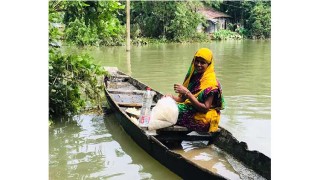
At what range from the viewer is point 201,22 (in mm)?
32062

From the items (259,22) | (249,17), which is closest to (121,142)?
(259,22)

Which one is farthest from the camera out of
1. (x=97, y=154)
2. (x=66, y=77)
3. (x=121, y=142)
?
(x=66, y=77)

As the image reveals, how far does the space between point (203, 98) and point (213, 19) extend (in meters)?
31.6

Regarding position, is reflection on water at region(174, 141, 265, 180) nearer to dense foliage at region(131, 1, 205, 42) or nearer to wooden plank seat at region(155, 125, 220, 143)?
wooden plank seat at region(155, 125, 220, 143)

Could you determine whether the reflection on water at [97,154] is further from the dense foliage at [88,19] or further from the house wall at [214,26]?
the house wall at [214,26]

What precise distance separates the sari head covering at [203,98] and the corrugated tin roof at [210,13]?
3002 cm

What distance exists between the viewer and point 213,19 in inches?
1369

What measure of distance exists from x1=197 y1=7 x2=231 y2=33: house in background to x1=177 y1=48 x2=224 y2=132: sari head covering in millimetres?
29092

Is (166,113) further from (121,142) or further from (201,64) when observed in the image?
(121,142)

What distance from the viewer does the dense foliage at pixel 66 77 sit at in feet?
19.1

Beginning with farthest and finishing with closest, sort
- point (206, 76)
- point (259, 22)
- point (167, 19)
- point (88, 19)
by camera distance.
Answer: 1. point (259, 22)
2. point (167, 19)
3. point (88, 19)
4. point (206, 76)

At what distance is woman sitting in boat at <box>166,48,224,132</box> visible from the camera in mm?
4027
